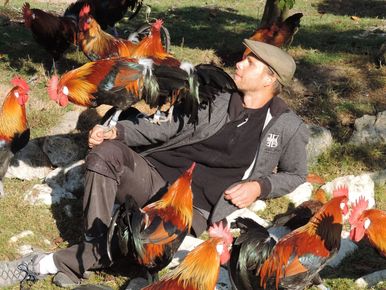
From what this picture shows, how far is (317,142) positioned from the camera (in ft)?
19.9

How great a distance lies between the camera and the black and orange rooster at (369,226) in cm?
398

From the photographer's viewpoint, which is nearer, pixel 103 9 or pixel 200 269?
pixel 200 269

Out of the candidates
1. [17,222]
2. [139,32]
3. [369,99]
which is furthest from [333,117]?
[17,222]

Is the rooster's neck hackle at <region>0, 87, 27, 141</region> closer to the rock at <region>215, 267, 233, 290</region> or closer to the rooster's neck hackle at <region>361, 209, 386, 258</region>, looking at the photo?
the rock at <region>215, 267, 233, 290</region>

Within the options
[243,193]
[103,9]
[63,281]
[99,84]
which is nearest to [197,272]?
[243,193]

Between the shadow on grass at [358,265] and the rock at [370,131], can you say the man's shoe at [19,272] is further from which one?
the rock at [370,131]

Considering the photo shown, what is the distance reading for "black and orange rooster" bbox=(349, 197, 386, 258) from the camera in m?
3.98

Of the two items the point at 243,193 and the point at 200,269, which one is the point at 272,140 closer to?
the point at 243,193

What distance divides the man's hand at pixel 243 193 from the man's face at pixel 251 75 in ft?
2.36

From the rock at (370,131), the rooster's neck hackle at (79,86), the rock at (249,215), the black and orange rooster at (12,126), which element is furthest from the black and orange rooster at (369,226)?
the black and orange rooster at (12,126)

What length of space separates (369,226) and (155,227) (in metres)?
1.45

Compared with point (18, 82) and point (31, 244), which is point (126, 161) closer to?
point (31, 244)

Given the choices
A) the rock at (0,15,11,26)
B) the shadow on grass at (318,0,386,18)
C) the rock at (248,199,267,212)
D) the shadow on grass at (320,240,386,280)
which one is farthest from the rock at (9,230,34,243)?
the shadow on grass at (318,0,386,18)

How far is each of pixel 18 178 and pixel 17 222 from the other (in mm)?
821
